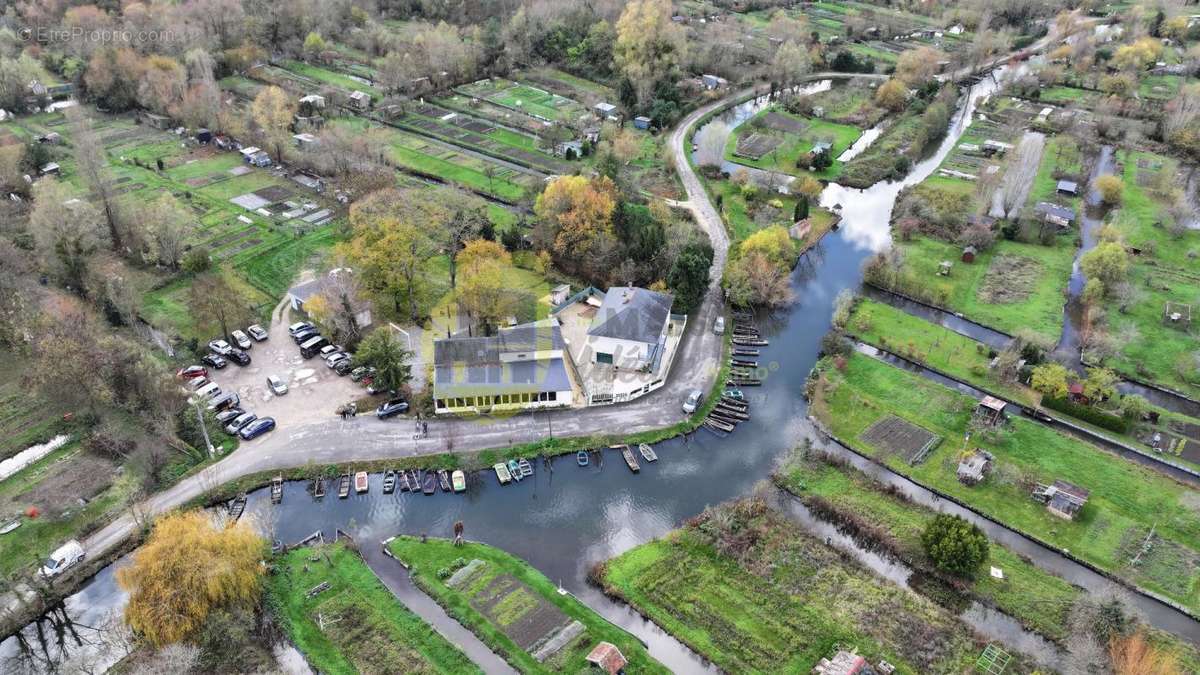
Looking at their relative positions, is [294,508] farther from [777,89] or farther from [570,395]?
[777,89]

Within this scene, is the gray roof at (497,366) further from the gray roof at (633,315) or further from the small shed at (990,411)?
the small shed at (990,411)

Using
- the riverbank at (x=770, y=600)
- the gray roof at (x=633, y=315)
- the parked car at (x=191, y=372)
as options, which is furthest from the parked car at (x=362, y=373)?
the riverbank at (x=770, y=600)

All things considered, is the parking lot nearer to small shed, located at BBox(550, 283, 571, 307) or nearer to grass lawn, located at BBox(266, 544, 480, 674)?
grass lawn, located at BBox(266, 544, 480, 674)

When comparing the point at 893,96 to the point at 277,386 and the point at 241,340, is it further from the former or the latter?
the point at 277,386

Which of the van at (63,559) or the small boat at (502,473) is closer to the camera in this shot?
the van at (63,559)

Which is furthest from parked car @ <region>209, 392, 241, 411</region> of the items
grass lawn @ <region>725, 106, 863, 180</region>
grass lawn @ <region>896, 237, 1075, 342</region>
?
grass lawn @ <region>725, 106, 863, 180</region>

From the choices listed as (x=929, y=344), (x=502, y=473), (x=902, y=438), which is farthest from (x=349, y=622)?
(x=929, y=344)
